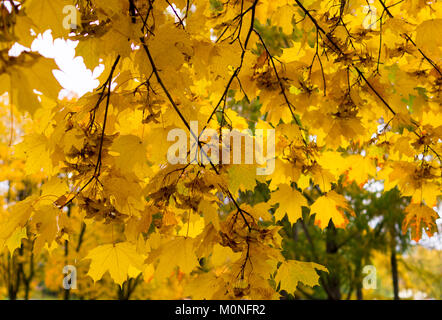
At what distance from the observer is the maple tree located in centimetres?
133

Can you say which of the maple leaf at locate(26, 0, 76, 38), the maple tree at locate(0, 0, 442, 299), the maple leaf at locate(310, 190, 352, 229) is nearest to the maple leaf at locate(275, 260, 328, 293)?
the maple tree at locate(0, 0, 442, 299)

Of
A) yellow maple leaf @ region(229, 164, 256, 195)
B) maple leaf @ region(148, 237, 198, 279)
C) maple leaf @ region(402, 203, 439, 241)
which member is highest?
yellow maple leaf @ region(229, 164, 256, 195)

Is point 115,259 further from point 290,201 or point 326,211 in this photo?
point 326,211

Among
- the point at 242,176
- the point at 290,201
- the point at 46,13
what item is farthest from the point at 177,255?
the point at 46,13

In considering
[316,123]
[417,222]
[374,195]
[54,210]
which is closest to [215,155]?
[54,210]

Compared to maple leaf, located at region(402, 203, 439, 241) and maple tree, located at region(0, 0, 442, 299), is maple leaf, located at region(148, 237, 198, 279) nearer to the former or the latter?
maple tree, located at region(0, 0, 442, 299)

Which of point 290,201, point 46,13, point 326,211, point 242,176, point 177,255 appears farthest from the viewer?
point 326,211

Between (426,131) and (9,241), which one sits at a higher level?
(426,131)

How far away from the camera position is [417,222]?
242 centimetres

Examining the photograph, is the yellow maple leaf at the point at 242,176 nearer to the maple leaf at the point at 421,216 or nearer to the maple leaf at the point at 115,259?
the maple leaf at the point at 115,259

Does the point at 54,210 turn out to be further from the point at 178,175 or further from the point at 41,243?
the point at 178,175

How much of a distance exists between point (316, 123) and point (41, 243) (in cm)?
164

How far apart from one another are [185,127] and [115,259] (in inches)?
32.5

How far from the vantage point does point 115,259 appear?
6.03 feet
